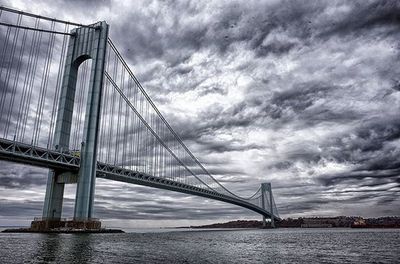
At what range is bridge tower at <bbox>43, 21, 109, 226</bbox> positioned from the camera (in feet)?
→ 177

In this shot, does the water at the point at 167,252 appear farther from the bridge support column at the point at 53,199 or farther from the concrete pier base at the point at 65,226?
the bridge support column at the point at 53,199

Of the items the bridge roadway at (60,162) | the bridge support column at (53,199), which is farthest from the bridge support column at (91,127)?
the bridge support column at (53,199)

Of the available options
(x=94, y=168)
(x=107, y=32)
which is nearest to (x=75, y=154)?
(x=94, y=168)

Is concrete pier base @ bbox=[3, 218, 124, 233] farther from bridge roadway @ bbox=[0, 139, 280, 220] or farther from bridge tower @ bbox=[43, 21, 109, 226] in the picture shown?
bridge roadway @ bbox=[0, 139, 280, 220]

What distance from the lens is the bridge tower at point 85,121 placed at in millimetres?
53875

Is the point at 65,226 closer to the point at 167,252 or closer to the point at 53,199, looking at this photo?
the point at 53,199

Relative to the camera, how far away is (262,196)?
161 m

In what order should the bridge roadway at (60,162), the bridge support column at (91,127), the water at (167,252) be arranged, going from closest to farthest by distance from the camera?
the water at (167,252), the bridge roadway at (60,162), the bridge support column at (91,127)

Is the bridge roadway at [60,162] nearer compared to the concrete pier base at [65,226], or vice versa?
the bridge roadway at [60,162]

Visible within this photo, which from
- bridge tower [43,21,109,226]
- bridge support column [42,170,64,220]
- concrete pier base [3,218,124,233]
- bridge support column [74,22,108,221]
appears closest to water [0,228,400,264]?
concrete pier base [3,218,124,233]

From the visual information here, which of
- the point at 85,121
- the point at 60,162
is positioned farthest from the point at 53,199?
the point at 85,121

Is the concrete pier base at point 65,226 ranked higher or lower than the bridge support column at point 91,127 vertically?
lower

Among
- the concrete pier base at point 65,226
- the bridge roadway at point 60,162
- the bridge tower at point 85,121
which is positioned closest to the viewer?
the bridge roadway at point 60,162

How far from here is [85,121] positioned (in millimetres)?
56719
